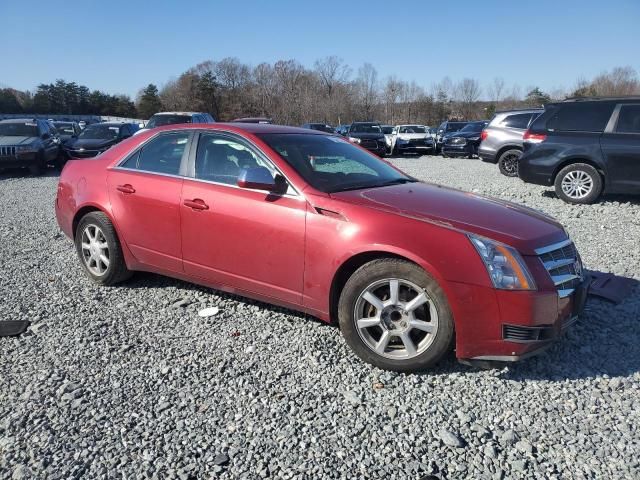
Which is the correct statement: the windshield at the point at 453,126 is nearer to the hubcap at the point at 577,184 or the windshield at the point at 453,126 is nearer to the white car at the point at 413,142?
the white car at the point at 413,142

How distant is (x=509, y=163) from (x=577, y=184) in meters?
5.27

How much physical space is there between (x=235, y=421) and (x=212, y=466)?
0.37 metres

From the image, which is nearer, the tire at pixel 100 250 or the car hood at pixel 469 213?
the car hood at pixel 469 213

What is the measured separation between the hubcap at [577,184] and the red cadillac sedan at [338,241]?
19.9 feet

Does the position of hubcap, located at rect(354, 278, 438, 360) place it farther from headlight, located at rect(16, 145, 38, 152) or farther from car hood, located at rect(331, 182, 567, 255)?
headlight, located at rect(16, 145, 38, 152)

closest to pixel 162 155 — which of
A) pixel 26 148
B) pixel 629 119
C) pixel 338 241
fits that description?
pixel 338 241

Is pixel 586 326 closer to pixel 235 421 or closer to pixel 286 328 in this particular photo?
pixel 286 328

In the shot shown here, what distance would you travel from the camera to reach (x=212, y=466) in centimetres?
242

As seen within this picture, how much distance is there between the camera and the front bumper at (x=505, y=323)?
2.98 m

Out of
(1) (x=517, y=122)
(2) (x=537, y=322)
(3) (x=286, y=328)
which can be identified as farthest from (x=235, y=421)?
(1) (x=517, y=122)

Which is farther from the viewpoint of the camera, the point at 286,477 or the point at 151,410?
the point at 151,410

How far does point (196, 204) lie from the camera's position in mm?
4051

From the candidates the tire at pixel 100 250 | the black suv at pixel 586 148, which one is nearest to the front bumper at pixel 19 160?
the tire at pixel 100 250

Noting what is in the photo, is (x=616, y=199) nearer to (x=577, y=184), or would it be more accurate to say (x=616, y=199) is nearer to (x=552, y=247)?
(x=577, y=184)
